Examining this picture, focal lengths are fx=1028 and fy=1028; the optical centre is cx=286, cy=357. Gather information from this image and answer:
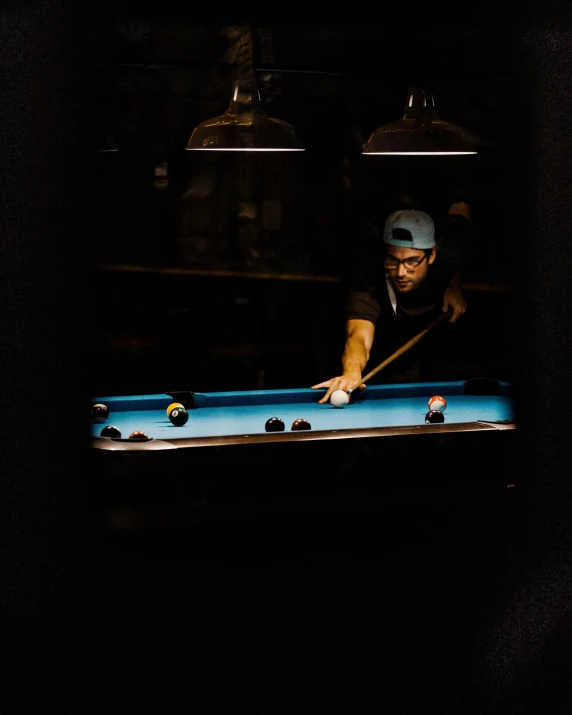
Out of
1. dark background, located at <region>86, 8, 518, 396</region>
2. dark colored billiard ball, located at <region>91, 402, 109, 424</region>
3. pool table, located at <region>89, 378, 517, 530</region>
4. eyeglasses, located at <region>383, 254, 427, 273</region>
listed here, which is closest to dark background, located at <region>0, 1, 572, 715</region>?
pool table, located at <region>89, 378, 517, 530</region>

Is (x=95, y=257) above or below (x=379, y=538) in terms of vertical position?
above

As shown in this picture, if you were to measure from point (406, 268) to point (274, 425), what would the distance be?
1.61 m

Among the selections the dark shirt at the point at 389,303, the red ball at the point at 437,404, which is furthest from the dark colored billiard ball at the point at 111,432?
the dark shirt at the point at 389,303

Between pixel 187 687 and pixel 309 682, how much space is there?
15.1 inches

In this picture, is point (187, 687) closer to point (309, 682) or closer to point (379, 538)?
point (309, 682)

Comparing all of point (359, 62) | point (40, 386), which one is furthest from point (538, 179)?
point (359, 62)

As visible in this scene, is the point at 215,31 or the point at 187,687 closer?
the point at 187,687

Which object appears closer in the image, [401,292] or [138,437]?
[138,437]

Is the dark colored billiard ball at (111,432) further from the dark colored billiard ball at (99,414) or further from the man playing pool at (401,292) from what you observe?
the man playing pool at (401,292)

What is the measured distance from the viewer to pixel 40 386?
2699mm

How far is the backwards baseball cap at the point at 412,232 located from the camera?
4711 mm

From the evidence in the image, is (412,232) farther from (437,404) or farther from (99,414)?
(99,414)

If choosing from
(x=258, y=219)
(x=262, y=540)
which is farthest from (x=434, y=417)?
(x=258, y=219)

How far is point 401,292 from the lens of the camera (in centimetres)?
486
